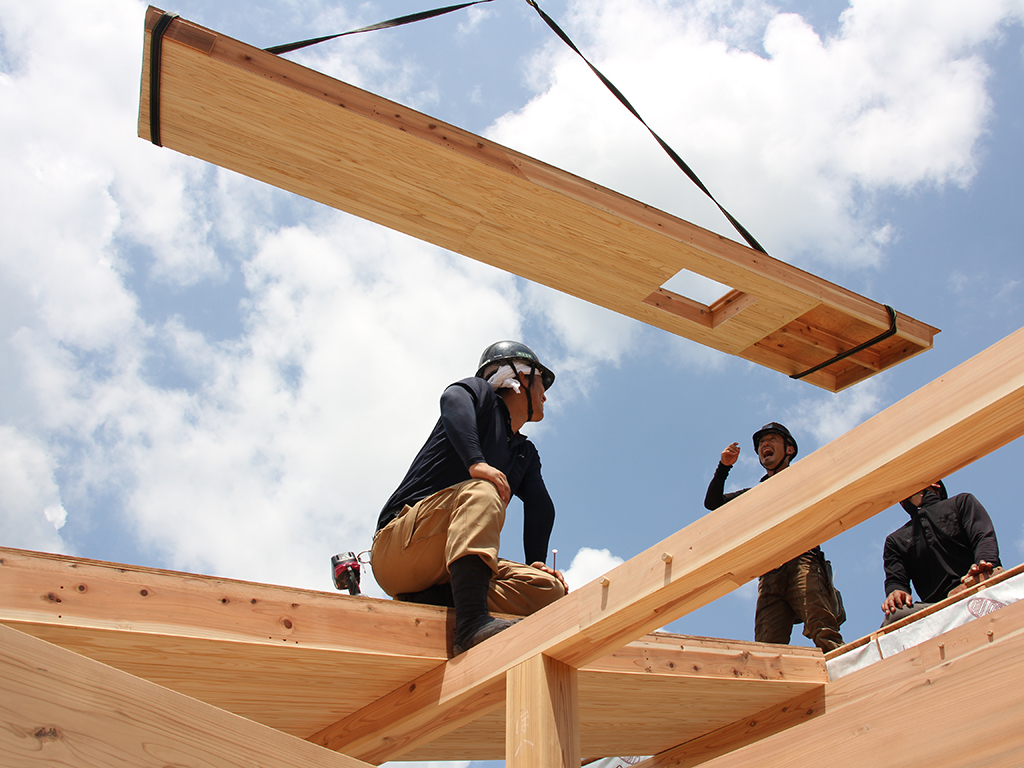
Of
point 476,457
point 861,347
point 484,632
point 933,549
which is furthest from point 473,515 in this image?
point 933,549

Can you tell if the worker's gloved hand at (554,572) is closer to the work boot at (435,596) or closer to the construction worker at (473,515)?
the construction worker at (473,515)

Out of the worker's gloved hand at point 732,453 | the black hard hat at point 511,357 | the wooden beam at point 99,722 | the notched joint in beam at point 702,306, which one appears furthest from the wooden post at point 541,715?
the worker's gloved hand at point 732,453

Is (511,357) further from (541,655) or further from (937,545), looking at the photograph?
(937,545)

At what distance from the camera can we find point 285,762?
1.65 meters

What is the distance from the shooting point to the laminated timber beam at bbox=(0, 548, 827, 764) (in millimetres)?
2170

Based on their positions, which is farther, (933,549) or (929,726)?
(933,549)

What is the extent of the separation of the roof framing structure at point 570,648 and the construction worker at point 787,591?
38.0 inches

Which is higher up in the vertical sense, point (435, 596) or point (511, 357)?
point (511, 357)

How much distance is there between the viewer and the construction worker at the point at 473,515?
2723 mm

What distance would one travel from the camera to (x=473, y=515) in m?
2.77

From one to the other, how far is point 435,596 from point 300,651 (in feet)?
2.18

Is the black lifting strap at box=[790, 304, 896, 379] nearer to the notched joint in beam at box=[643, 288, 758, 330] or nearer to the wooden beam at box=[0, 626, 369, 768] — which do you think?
the notched joint in beam at box=[643, 288, 758, 330]

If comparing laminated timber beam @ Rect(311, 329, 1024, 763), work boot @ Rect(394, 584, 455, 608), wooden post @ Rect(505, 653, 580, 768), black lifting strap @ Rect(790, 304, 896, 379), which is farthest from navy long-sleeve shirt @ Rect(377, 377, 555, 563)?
black lifting strap @ Rect(790, 304, 896, 379)

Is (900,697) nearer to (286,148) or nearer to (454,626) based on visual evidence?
(454,626)
